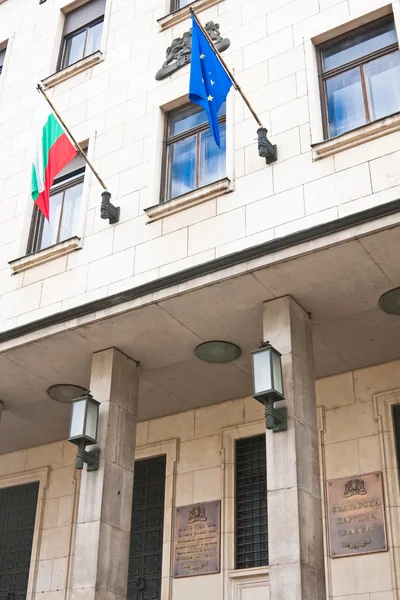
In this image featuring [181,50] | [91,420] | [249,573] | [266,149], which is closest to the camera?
[266,149]

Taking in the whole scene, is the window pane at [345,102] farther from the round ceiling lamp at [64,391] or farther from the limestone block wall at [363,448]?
the round ceiling lamp at [64,391]

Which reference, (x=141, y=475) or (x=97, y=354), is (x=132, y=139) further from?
(x=141, y=475)

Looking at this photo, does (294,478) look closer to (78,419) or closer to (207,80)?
(78,419)

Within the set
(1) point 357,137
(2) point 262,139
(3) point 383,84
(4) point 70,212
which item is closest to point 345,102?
(3) point 383,84

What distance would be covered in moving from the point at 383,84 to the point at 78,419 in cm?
696

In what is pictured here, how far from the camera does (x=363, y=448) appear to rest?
13.1 metres

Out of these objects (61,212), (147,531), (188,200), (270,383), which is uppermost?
(61,212)

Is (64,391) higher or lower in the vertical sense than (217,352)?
lower

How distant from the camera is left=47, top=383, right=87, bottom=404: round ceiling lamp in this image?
47.8 ft

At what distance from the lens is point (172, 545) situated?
1430 cm

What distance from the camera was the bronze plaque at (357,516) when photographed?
40.5ft

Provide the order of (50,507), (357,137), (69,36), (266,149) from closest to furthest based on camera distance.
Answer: (357,137) → (266,149) → (50,507) → (69,36)

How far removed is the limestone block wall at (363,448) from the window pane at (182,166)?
4187mm

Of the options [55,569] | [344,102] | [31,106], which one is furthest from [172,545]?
[31,106]
